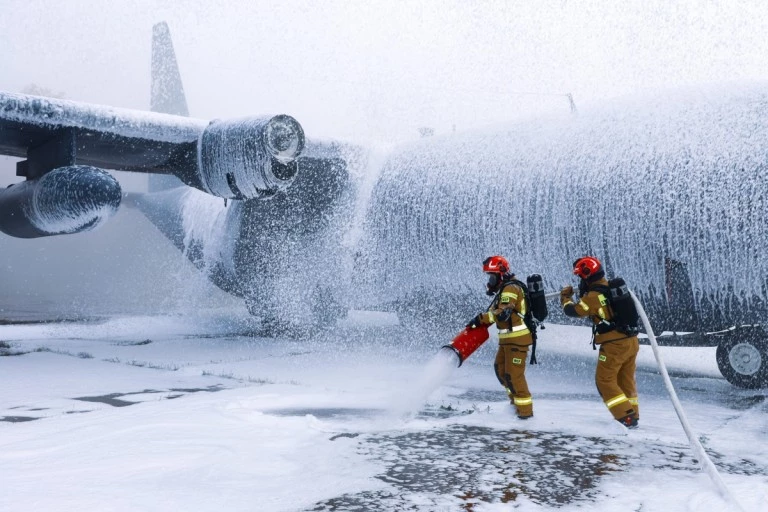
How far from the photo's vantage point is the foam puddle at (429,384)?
6660mm

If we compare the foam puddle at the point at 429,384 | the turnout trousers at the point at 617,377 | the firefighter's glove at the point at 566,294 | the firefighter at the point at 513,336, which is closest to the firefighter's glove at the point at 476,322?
the firefighter at the point at 513,336

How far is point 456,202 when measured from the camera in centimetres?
1034

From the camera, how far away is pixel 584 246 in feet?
28.4

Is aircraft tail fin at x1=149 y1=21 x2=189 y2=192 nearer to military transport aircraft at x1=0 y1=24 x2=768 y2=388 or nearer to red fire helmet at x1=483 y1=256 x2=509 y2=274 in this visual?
military transport aircraft at x1=0 y1=24 x2=768 y2=388

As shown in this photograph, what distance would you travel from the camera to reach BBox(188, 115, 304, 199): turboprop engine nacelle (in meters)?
10.0

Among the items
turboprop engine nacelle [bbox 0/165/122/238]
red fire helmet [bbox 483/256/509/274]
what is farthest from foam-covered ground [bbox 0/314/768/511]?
turboprop engine nacelle [bbox 0/165/122/238]

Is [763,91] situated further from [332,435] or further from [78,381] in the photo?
[78,381]

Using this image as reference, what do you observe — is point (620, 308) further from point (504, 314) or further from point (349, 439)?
point (349, 439)

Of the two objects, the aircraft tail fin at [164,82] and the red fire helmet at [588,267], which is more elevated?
the aircraft tail fin at [164,82]

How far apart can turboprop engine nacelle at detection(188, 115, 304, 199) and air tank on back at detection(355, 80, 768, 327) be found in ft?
7.07

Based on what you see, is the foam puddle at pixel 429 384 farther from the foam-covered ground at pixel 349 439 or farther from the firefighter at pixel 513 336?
the firefighter at pixel 513 336

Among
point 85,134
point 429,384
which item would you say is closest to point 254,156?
point 85,134

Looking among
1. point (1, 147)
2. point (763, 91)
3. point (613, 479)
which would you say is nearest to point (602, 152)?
point (763, 91)

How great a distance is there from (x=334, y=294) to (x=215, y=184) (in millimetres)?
3381
